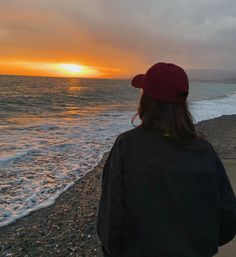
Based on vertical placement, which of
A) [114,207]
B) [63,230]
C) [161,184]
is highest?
[161,184]

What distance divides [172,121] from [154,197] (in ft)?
1.28

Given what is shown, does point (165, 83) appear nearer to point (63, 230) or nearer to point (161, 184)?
point (161, 184)

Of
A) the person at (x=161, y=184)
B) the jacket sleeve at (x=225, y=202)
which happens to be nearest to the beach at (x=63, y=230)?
the jacket sleeve at (x=225, y=202)

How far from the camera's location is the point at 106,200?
1945mm

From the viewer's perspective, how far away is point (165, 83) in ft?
6.28

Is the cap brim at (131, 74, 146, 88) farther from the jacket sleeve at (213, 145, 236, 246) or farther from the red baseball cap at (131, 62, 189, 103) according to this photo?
the jacket sleeve at (213, 145, 236, 246)

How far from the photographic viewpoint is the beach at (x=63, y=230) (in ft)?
17.1

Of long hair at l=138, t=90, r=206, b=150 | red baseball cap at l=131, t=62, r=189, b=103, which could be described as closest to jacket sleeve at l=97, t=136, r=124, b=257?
long hair at l=138, t=90, r=206, b=150

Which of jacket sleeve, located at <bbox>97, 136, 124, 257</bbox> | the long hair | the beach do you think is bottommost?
the beach

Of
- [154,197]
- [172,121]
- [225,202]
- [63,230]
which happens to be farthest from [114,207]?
[63,230]

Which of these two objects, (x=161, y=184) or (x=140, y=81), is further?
(x=140, y=81)

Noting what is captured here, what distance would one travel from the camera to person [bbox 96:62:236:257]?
72.5 inches

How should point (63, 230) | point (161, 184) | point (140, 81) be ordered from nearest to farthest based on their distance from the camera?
point (161, 184)
point (140, 81)
point (63, 230)

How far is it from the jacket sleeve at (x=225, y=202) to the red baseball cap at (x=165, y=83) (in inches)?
15.7
